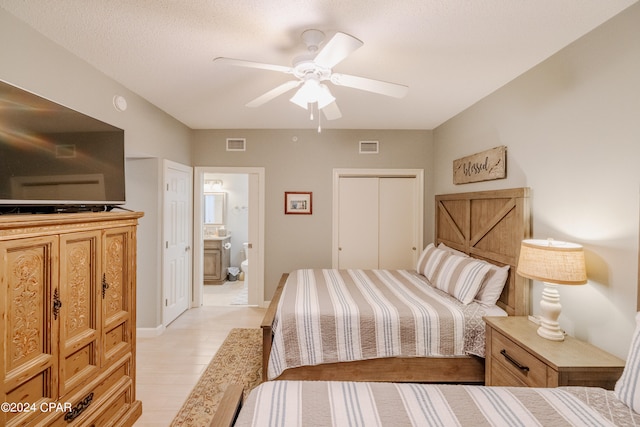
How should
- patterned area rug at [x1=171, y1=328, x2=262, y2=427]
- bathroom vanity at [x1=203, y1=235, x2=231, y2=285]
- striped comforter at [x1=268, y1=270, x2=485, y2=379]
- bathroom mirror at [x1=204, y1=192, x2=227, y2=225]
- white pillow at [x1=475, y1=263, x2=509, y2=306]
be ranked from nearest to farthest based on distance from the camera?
patterned area rug at [x1=171, y1=328, x2=262, y2=427], striped comforter at [x1=268, y1=270, x2=485, y2=379], white pillow at [x1=475, y1=263, x2=509, y2=306], bathroom vanity at [x1=203, y1=235, x2=231, y2=285], bathroom mirror at [x1=204, y1=192, x2=227, y2=225]

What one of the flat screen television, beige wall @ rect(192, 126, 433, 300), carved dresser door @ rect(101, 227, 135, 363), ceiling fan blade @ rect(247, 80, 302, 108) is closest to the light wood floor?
carved dresser door @ rect(101, 227, 135, 363)

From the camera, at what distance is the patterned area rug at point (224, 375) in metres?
2.07

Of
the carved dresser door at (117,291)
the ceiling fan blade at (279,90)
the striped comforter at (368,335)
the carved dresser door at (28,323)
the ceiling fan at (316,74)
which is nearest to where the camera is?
the carved dresser door at (28,323)

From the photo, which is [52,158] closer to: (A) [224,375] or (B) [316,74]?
(B) [316,74]

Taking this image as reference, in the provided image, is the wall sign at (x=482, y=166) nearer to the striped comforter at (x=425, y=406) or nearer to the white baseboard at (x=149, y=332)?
the striped comforter at (x=425, y=406)

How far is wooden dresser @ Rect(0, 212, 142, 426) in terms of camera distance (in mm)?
1229

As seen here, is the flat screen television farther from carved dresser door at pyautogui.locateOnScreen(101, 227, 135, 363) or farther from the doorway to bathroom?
the doorway to bathroom

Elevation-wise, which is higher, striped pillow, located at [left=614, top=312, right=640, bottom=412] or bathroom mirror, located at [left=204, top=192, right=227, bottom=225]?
bathroom mirror, located at [left=204, top=192, right=227, bottom=225]

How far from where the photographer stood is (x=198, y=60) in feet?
7.06

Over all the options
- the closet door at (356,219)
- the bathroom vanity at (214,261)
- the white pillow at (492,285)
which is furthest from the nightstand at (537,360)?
the bathroom vanity at (214,261)

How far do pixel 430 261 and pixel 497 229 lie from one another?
0.82m

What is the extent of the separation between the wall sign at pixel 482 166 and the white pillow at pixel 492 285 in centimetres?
85

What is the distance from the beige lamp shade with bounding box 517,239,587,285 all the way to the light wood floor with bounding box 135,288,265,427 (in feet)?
8.64

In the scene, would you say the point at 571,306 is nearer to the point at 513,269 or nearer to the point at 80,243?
the point at 513,269
